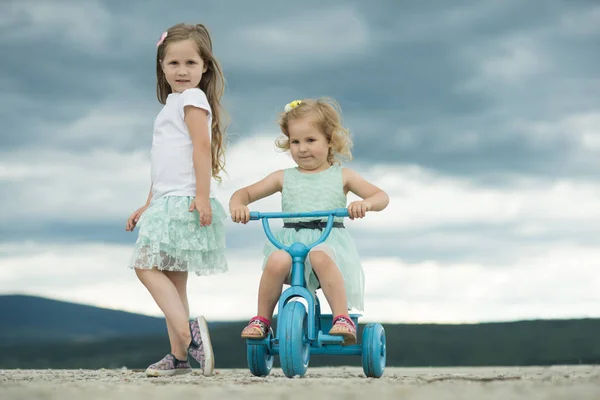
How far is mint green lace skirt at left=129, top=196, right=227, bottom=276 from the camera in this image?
200 inches

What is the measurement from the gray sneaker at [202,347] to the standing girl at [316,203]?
312mm

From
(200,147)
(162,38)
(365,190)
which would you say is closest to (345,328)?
(365,190)

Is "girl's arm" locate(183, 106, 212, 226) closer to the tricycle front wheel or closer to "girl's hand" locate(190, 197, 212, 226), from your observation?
"girl's hand" locate(190, 197, 212, 226)

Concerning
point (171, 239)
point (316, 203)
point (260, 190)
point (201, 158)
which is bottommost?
point (171, 239)

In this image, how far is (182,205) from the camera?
16.9 feet

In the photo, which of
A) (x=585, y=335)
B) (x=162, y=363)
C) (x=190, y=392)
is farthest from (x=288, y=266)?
(x=585, y=335)

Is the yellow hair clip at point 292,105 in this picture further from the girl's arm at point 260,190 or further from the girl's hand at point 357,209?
the girl's hand at point 357,209

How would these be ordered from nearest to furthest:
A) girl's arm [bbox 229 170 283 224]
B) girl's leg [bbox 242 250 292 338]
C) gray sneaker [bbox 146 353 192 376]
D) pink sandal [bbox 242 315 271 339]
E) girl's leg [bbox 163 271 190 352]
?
pink sandal [bbox 242 315 271 339]
girl's leg [bbox 242 250 292 338]
gray sneaker [bbox 146 353 192 376]
girl's leg [bbox 163 271 190 352]
girl's arm [bbox 229 170 283 224]

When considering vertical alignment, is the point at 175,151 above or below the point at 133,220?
above

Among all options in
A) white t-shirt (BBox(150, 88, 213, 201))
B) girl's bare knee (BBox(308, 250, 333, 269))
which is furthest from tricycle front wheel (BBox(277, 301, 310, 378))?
white t-shirt (BBox(150, 88, 213, 201))

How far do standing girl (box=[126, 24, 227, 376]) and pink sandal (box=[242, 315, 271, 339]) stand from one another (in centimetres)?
34

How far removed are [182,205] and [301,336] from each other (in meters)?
1.17

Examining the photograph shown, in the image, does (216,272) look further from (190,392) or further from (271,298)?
(190,392)

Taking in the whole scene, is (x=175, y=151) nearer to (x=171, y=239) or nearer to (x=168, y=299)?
(x=171, y=239)
